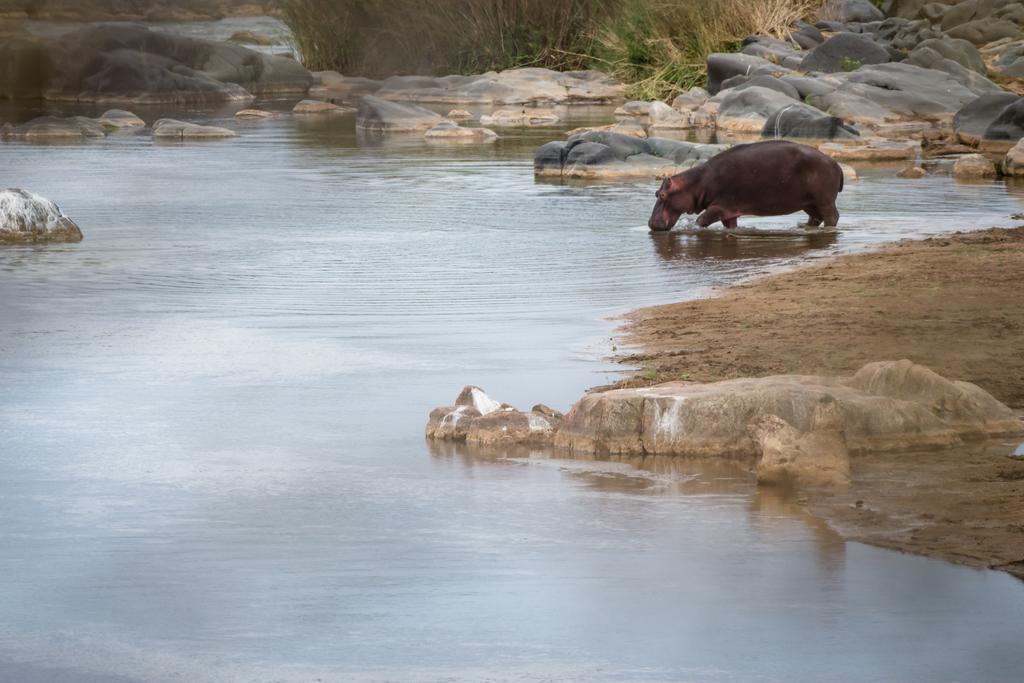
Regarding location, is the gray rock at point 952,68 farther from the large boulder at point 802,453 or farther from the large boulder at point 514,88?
the large boulder at point 802,453

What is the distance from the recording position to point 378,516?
5676 millimetres

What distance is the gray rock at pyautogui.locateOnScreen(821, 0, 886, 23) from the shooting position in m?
39.3

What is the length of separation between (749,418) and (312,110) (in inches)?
1063

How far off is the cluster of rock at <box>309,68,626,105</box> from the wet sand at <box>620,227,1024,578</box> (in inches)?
850

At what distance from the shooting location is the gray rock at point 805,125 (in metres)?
22.6

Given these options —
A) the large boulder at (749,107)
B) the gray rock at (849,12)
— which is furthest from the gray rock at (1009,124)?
the gray rock at (849,12)

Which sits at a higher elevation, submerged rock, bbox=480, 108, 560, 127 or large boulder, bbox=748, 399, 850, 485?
submerged rock, bbox=480, 108, 560, 127

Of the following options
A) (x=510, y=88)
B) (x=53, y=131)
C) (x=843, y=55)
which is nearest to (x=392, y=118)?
(x=53, y=131)

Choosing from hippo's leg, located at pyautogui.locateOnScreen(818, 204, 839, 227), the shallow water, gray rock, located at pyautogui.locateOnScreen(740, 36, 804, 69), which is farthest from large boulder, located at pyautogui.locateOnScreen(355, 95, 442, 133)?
the shallow water

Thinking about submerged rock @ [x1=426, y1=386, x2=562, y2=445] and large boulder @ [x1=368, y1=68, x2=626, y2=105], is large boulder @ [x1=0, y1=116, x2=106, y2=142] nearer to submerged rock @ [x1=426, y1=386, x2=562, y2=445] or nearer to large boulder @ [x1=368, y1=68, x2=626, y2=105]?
large boulder @ [x1=368, y1=68, x2=626, y2=105]

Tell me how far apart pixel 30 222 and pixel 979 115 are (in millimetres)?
13645

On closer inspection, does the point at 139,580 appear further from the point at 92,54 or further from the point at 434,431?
the point at 92,54

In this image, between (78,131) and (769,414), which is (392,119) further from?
(769,414)

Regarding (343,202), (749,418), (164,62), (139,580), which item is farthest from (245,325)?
(164,62)
